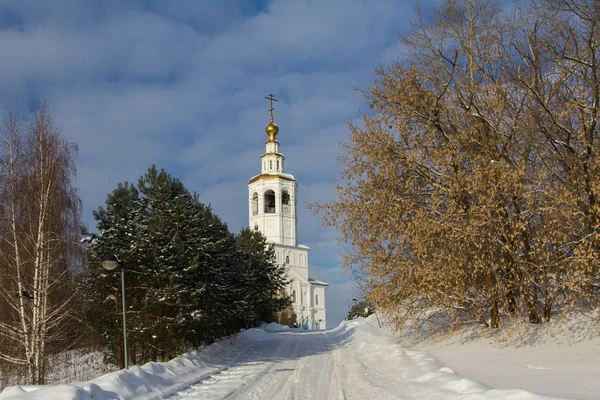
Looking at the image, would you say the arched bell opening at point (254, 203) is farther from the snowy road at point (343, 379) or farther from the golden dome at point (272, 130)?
the snowy road at point (343, 379)

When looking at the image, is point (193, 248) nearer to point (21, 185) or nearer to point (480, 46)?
point (21, 185)

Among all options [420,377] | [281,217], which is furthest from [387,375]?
[281,217]

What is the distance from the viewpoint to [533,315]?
13938 mm

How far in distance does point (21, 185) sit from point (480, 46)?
517 inches

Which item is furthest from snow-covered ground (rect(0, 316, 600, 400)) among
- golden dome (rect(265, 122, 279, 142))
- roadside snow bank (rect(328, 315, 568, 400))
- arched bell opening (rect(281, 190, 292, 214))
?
golden dome (rect(265, 122, 279, 142))

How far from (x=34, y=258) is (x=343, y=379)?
29.2 ft

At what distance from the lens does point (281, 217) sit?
75938mm

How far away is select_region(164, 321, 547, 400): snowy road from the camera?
9039 mm

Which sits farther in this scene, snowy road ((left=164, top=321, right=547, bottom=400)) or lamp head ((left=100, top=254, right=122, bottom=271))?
lamp head ((left=100, top=254, right=122, bottom=271))

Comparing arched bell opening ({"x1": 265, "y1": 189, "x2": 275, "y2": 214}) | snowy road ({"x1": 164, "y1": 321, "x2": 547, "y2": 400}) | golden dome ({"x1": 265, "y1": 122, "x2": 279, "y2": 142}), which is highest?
golden dome ({"x1": 265, "y1": 122, "x2": 279, "y2": 142})

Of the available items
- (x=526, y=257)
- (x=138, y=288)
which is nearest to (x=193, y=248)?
(x=138, y=288)

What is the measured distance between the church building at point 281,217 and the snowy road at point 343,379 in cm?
5693

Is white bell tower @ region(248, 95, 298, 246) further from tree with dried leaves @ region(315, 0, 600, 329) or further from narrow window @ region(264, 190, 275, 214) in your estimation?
tree with dried leaves @ region(315, 0, 600, 329)

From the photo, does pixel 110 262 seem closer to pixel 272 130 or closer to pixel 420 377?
pixel 420 377
